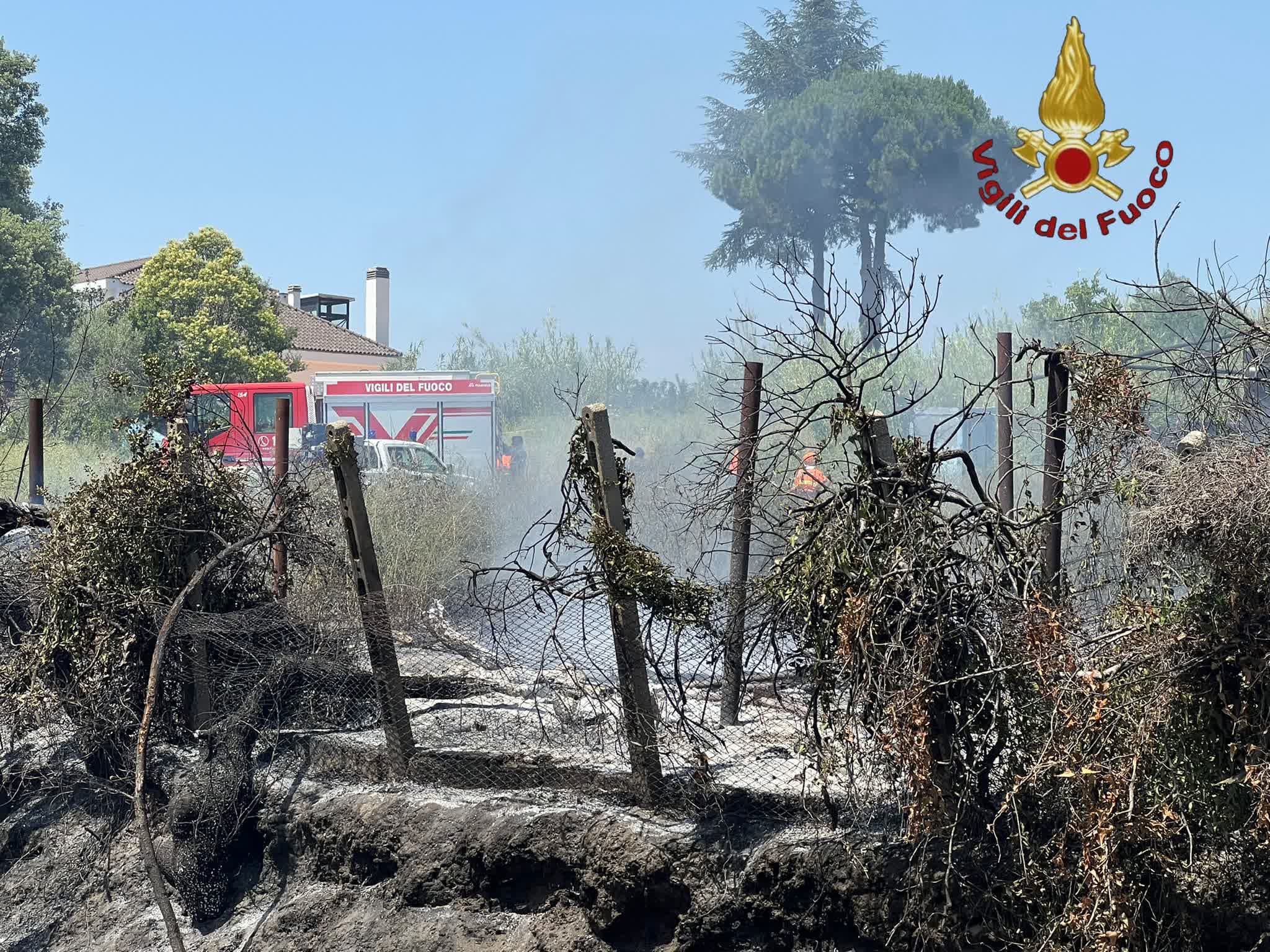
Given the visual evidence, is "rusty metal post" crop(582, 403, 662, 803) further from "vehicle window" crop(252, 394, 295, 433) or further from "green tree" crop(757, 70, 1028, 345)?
"green tree" crop(757, 70, 1028, 345)

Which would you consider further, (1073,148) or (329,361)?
(329,361)

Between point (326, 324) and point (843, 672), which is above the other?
point (326, 324)

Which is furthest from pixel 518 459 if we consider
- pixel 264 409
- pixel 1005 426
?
pixel 1005 426

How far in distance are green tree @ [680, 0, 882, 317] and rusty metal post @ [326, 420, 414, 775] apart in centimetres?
3586

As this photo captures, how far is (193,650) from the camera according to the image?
22.8 feet

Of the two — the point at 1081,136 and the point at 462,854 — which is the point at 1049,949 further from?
the point at 1081,136

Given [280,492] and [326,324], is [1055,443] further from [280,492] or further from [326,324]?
[326,324]

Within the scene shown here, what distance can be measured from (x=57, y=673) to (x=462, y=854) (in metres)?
2.84

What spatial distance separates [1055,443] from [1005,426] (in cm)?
26

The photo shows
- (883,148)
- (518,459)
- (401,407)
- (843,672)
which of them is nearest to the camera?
(843,672)

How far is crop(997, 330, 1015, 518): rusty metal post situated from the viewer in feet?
18.0

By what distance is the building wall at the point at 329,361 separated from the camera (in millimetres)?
46812

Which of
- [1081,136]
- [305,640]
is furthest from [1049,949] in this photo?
[1081,136]

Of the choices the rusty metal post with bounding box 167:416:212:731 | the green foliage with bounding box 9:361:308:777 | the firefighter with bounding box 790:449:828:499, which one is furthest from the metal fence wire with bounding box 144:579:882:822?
the firefighter with bounding box 790:449:828:499
